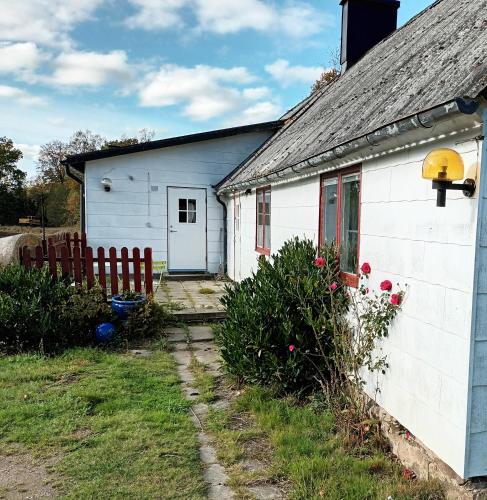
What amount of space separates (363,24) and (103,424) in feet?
32.5

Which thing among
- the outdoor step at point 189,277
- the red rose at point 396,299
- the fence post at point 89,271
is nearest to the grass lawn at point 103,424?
the fence post at point 89,271

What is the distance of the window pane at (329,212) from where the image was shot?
4.43m

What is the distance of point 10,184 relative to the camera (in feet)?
131

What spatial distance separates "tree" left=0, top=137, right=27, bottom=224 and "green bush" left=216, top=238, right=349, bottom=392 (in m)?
38.7

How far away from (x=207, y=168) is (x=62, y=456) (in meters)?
8.83

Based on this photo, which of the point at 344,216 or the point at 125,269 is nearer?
the point at 344,216

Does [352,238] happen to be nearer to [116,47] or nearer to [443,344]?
[443,344]

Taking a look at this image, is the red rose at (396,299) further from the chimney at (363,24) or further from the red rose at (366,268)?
the chimney at (363,24)

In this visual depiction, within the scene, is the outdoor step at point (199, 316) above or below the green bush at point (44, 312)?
below

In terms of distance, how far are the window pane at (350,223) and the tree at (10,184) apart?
3921 centimetres

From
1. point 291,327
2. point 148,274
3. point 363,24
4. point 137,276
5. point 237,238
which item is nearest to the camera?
point 291,327

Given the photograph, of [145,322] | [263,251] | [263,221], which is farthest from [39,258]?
[263,221]

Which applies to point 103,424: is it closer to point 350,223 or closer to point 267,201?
point 350,223

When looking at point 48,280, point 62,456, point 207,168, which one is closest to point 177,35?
point 207,168
